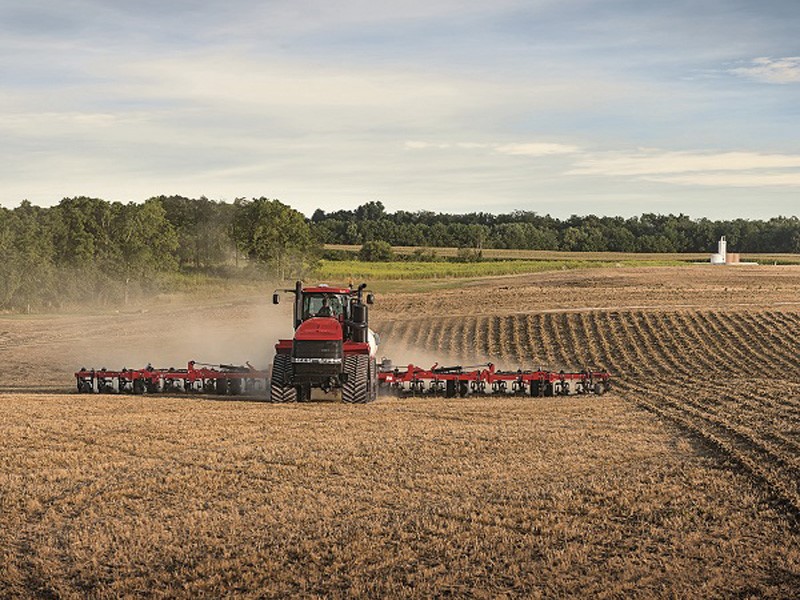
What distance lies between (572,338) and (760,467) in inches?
940

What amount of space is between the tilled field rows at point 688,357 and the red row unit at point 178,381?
9272 mm

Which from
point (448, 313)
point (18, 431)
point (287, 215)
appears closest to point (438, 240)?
point (287, 215)

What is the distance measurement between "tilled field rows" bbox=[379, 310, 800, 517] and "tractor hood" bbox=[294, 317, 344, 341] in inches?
276

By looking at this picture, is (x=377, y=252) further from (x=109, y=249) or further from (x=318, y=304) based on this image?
(x=318, y=304)

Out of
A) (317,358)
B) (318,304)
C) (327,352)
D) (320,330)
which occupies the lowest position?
(317,358)

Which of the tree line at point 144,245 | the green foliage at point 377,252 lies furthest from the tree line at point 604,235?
the green foliage at point 377,252

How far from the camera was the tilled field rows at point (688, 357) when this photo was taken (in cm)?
1605

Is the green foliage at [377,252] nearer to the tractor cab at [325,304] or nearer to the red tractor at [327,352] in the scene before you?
→ the red tractor at [327,352]

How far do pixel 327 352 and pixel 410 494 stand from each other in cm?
859

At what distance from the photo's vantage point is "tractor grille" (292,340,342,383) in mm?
20500

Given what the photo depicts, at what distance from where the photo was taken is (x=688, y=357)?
32656 mm

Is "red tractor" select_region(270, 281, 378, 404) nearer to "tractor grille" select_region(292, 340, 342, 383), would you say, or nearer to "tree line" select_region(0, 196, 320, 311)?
"tractor grille" select_region(292, 340, 342, 383)

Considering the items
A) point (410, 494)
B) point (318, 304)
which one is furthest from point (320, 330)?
point (410, 494)

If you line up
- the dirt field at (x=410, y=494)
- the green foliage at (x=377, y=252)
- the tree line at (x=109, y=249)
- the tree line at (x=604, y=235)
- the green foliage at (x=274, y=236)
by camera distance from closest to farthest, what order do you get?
the dirt field at (x=410, y=494)
the tree line at (x=109, y=249)
the green foliage at (x=274, y=236)
the green foliage at (x=377, y=252)
the tree line at (x=604, y=235)
